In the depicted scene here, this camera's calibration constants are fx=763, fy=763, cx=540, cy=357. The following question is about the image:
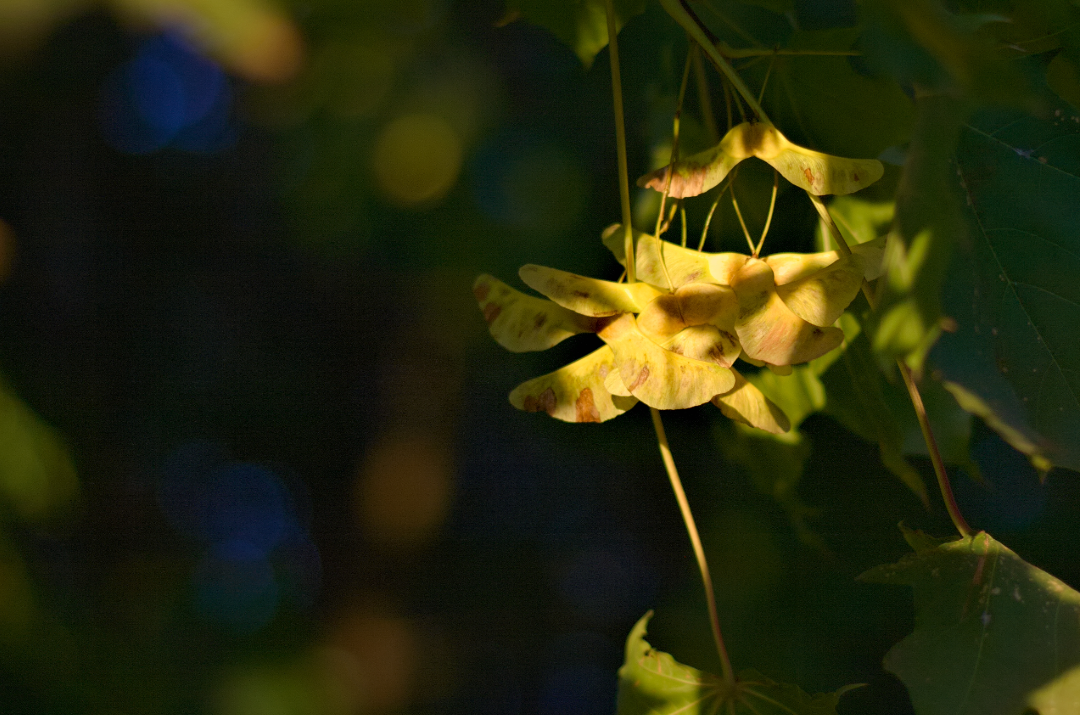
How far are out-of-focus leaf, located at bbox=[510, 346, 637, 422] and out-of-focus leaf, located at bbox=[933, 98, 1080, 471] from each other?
0.14 m

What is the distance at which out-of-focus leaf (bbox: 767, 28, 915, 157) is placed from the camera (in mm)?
400

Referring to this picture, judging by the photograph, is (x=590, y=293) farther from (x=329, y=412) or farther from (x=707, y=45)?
(x=329, y=412)

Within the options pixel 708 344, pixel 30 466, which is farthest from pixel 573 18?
pixel 30 466

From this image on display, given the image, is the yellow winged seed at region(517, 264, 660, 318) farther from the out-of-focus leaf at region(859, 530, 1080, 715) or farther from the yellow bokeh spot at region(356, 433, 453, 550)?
the yellow bokeh spot at region(356, 433, 453, 550)

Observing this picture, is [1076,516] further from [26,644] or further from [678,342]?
[26,644]

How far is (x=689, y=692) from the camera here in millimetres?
406

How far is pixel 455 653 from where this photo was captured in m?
0.83

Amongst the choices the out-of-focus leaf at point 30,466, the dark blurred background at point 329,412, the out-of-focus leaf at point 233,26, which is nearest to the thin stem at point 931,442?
the dark blurred background at point 329,412

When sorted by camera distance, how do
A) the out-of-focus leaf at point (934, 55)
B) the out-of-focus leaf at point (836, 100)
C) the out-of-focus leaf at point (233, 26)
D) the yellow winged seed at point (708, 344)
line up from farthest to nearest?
the out-of-focus leaf at point (233, 26), the out-of-focus leaf at point (836, 100), the yellow winged seed at point (708, 344), the out-of-focus leaf at point (934, 55)

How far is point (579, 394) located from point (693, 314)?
0.06 metres

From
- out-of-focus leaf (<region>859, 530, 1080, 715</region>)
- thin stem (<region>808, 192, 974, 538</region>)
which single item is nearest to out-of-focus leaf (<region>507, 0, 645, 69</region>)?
thin stem (<region>808, 192, 974, 538</region>)

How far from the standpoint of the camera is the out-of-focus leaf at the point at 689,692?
1.28 feet

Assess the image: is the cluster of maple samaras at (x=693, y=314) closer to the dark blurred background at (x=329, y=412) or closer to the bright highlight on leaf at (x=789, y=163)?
the bright highlight on leaf at (x=789, y=163)

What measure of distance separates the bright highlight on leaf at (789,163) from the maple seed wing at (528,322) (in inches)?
3.1
